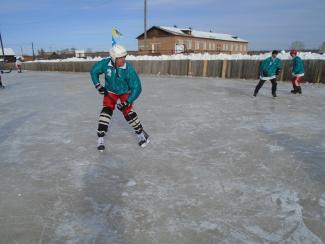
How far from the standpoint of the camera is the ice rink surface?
93.4 inches

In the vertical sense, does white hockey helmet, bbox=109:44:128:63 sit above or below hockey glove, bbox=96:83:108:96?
above

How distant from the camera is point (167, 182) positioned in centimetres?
327

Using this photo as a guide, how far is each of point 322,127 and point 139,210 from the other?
456 cm

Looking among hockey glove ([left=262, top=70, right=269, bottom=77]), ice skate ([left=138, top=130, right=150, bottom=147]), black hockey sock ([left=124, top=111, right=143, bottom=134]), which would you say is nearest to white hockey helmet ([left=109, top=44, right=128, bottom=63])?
black hockey sock ([left=124, top=111, right=143, bottom=134])

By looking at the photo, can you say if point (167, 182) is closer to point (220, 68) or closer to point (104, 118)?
point (104, 118)

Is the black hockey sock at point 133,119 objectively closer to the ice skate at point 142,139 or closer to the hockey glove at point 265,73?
the ice skate at point 142,139

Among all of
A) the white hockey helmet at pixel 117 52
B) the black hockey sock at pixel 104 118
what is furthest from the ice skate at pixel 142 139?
the white hockey helmet at pixel 117 52

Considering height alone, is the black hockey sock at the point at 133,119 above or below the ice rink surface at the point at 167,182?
above

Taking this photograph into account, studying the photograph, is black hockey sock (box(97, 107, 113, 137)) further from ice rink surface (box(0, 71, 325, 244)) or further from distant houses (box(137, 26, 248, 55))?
distant houses (box(137, 26, 248, 55))

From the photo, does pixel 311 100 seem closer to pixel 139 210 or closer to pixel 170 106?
pixel 170 106

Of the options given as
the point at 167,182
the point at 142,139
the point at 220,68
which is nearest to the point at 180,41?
the point at 220,68

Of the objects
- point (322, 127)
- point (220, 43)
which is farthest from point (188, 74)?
point (220, 43)

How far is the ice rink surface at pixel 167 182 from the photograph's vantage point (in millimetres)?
2373

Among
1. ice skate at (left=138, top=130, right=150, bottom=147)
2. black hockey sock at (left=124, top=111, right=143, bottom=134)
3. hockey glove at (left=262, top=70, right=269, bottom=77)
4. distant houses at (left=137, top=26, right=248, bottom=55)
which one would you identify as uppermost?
distant houses at (left=137, top=26, right=248, bottom=55)
